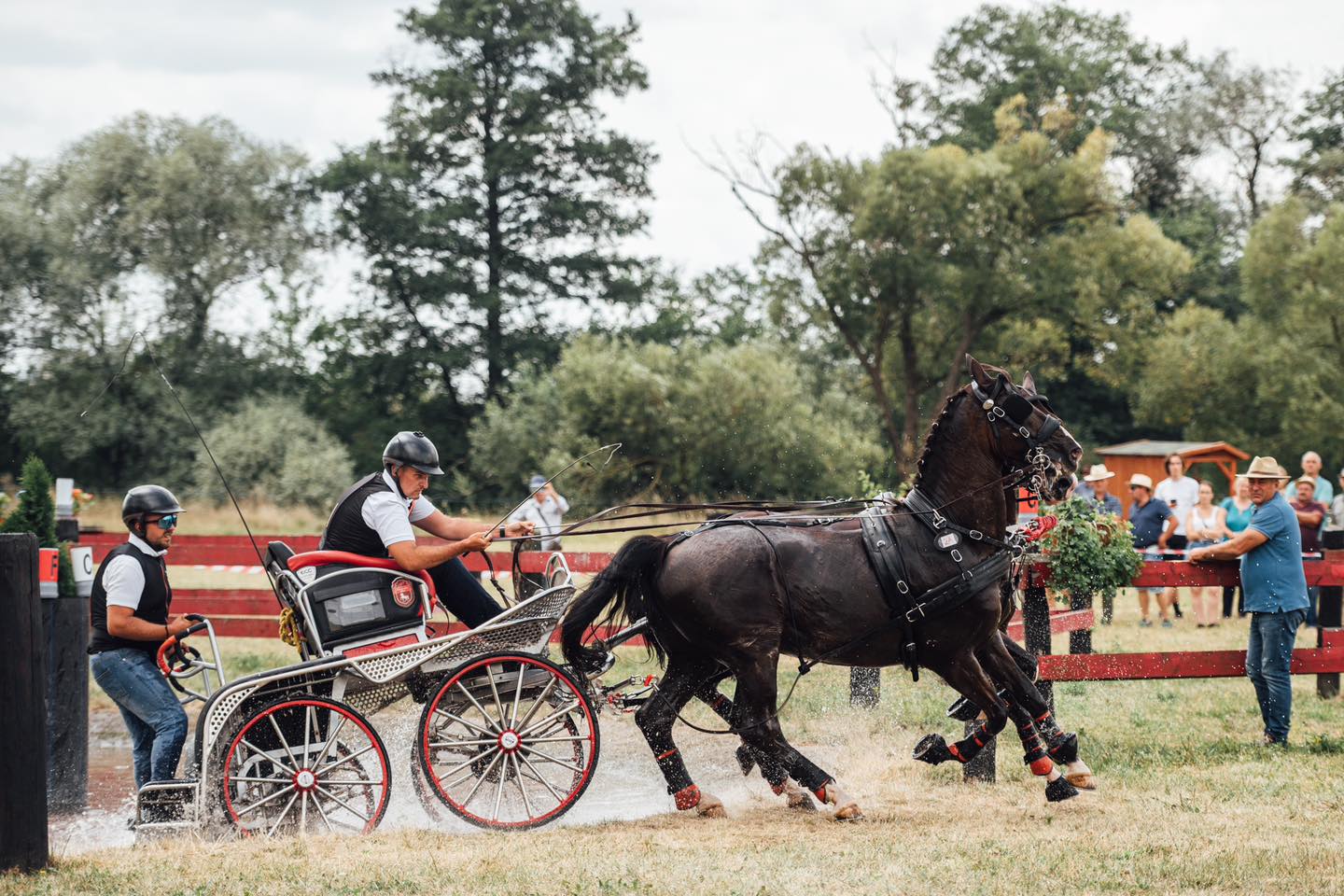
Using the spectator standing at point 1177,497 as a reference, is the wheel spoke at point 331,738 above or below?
below

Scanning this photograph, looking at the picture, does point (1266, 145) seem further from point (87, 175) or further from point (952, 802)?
point (952, 802)

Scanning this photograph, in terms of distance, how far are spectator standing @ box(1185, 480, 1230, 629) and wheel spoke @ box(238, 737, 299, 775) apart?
10529mm

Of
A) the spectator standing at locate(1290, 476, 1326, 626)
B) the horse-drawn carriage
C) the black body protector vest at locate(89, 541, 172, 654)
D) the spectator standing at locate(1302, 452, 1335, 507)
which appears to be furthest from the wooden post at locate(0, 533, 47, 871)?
the spectator standing at locate(1290, 476, 1326, 626)

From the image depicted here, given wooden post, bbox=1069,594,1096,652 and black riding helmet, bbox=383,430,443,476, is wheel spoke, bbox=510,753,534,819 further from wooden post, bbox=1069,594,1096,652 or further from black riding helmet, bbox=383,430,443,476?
wooden post, bbox=1069,594,1096,652

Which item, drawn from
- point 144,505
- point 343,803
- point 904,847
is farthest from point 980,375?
point 144,505

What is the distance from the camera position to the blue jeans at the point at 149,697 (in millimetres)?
6383

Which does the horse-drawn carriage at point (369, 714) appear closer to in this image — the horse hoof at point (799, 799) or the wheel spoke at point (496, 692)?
the wheel spoke at point (496, 692)

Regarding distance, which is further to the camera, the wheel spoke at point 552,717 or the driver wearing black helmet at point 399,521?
the wheel spoke at point 552,717

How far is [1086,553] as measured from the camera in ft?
26.4

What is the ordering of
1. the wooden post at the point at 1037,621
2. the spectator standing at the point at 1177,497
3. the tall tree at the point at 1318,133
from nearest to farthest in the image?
the wooden post at the point at 1037,621 → the spectator standing at the point at 1177,497 → the tall tree at the point at 1318,133

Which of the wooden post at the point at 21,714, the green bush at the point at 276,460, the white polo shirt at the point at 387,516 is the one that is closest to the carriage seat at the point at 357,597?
the white polo shirt at the point at 387,516

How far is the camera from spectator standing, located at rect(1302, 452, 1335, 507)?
13.2 metres

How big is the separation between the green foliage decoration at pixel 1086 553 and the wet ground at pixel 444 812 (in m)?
2.28

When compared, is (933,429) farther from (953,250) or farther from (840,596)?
(953,250)
